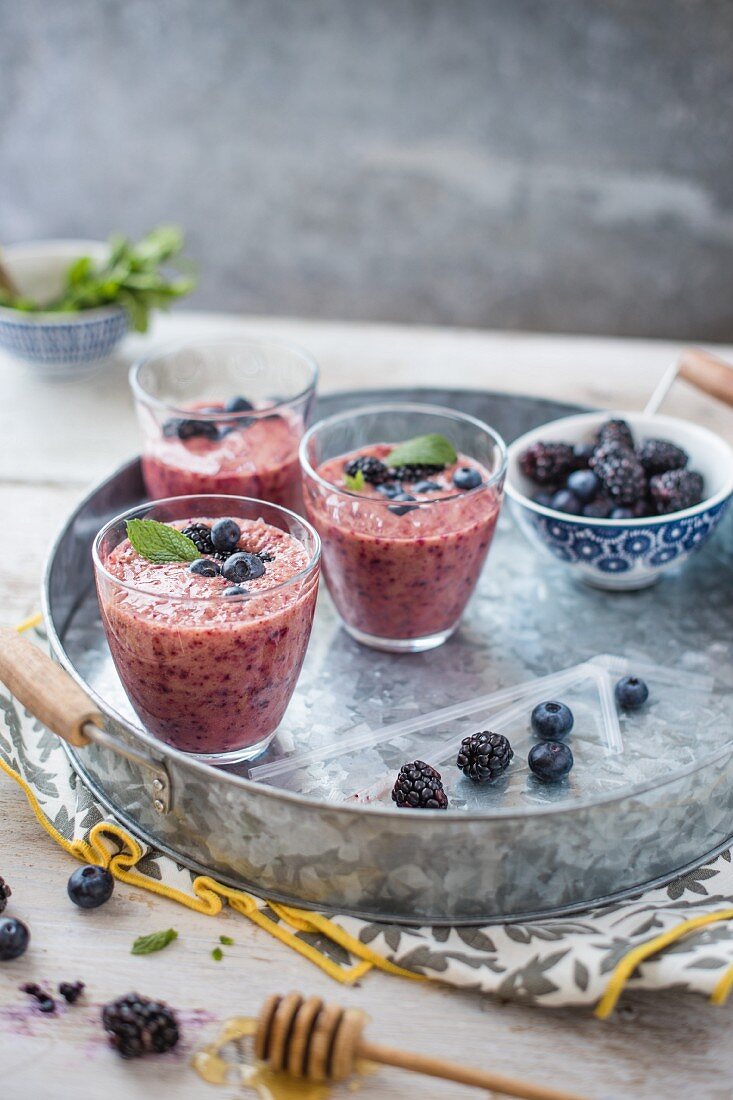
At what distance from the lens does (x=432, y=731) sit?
1.70 meters

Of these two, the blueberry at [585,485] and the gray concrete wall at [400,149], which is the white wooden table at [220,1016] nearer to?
the blueberry at [585,485]

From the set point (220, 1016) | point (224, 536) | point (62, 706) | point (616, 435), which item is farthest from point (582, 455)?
point (220, 1016)

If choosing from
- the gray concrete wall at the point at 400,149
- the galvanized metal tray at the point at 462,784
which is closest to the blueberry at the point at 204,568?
the galvanized metal tray at the point at 462,784

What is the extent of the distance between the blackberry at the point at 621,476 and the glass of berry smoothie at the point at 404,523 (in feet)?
0.74

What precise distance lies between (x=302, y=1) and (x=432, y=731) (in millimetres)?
2780

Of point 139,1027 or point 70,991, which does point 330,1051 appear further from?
point 70,991

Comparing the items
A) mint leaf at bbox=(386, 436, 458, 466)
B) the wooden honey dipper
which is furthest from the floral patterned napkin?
mint leaf at bbox=(386, 436, 458, 466)

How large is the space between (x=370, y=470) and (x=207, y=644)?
20.6 inches

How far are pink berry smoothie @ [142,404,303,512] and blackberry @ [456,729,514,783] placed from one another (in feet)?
2.32

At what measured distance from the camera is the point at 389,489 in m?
1.88

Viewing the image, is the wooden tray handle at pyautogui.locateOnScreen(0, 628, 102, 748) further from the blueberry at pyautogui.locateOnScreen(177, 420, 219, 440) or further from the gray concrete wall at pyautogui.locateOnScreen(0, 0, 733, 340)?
the gray concrete wall at pyautogui.locateOnScreen(0, 0, 733, 340)

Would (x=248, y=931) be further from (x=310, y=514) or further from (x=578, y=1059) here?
(x=310, y=514)

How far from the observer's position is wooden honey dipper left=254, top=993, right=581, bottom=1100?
1144 millimetres

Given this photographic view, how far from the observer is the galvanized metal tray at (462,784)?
4.42 feet
